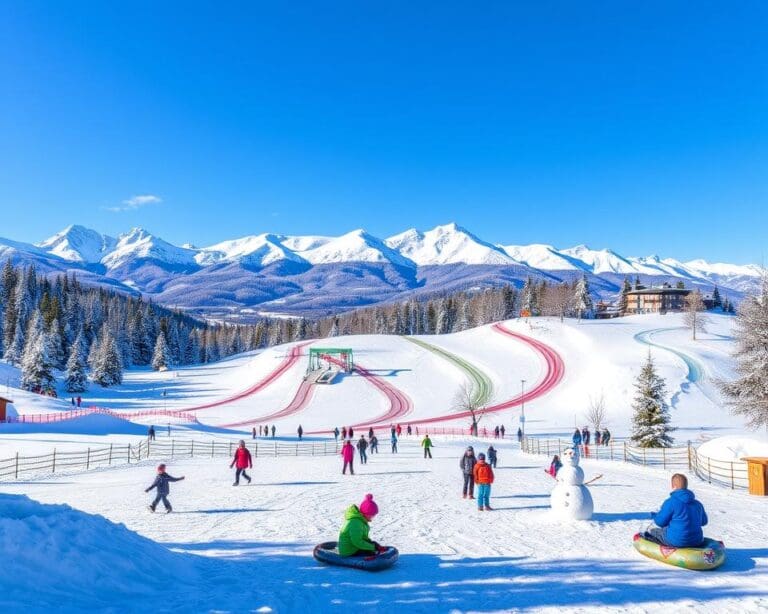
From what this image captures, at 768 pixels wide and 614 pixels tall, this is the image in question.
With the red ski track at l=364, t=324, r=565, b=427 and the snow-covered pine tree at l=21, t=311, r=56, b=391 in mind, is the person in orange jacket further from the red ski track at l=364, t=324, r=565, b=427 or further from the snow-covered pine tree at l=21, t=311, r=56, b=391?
the snow-covered pine tree at l=21, t=311, r=56, b=391

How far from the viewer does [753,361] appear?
94.6 feet

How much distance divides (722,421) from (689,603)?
47710mm

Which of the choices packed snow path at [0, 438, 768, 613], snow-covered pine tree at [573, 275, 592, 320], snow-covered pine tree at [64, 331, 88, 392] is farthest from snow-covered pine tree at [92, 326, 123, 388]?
snow-covered pine tree at [573, 275, 592, 320]

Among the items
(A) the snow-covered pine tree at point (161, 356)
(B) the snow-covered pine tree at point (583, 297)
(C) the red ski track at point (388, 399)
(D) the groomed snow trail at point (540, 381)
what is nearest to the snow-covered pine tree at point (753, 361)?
(D) the groomed snow trail at point (540, 381)

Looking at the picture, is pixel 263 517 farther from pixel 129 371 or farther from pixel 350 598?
pixel 129 371

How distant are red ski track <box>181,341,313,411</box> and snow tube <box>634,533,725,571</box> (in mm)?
59346

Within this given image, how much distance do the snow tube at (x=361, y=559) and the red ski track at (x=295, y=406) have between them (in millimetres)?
46133

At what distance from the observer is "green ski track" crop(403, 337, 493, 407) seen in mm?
62972

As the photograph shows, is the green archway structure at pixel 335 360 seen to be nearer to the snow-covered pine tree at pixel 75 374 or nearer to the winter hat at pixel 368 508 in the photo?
the snow-covered pine tree at pixel 75 374

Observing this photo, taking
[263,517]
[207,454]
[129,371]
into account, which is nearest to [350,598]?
[263,517]

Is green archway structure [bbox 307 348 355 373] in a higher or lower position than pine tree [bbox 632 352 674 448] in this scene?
higher

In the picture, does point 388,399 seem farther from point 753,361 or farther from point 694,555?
point 694,555

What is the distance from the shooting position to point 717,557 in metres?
9.02

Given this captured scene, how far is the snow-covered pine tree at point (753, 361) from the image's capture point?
28.4 m
